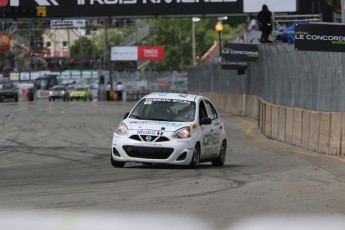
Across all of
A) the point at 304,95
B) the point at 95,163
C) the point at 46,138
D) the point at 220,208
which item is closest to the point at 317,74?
the point at 304,95

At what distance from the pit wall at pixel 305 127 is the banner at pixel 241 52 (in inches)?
265

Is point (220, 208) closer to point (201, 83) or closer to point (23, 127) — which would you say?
point (23, 127)

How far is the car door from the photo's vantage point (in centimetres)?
1786

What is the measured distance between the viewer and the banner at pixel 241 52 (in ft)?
132

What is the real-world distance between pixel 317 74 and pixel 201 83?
3846 centimetres

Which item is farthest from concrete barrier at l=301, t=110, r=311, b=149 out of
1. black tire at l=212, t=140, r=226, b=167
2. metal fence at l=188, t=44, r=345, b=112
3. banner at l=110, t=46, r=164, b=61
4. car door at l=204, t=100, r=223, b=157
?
banner at l=110, t=46, r=164, b=61

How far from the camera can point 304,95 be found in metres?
24.6

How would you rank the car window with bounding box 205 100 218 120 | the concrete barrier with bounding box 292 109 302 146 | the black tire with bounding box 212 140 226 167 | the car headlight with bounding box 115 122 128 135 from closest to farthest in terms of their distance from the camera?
the car headlight with bounding box 115 122 128 135 < the car window with bounding box 205 100 218 120 < the black tire with bounding box 212 140 226 167 < the concrete barrier with bounding box 292 109 302 146

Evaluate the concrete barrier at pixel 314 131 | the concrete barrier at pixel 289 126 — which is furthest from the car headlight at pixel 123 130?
the concrete barrier at pixel 289 126

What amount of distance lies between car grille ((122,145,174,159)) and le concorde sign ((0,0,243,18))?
26.1 m

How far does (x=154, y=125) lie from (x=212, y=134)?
168cm

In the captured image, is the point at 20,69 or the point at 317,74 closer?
the point at 317,74

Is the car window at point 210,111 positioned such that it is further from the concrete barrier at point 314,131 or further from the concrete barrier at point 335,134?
the concrete barrier at point 314,131

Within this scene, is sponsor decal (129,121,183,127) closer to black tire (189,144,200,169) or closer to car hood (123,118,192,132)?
car hood (123,118,192,132)
